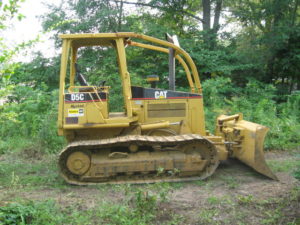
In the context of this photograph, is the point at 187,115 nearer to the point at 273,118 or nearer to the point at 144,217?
the point at 144,217

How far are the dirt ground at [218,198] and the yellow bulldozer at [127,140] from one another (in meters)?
0.28

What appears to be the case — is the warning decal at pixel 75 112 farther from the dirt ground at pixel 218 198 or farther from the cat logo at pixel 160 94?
the cat logo at pixel 160 94

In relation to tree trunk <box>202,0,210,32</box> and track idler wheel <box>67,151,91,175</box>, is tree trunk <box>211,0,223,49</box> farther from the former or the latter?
track idler wheel <box>67,151,91,175</box>

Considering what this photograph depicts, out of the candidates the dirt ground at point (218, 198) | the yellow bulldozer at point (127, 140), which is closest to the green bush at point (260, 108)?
the dirt ground at point (218, 198)

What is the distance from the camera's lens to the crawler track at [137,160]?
5.32 metres

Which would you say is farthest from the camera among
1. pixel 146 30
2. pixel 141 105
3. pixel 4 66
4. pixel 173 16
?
pixel 173 16

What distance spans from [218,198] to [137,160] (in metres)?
1.50

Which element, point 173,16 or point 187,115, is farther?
point 173,16

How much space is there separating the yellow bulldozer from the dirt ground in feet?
0.91

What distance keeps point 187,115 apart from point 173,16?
9.86 metres

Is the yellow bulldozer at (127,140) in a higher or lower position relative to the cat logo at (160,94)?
lower

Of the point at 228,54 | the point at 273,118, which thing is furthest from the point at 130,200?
the point at 228,54

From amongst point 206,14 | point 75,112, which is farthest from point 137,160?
point 206,14

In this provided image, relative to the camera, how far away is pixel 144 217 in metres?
3.75
